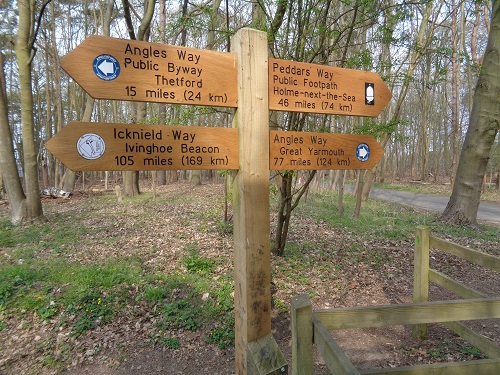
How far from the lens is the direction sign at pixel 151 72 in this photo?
5.25 feet

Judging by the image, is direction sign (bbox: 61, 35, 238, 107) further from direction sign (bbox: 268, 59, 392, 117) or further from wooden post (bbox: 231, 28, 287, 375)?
direction sign (bbox: 268, 59, 392, 117)

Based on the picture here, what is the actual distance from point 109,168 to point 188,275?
126 inches

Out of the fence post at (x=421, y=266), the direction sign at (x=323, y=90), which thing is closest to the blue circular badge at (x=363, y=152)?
the direction sign at (x=323, y=90)

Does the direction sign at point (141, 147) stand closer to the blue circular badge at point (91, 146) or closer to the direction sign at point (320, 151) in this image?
the blue circular badge at point (91, 146)

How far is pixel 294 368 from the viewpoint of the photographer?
157 cm

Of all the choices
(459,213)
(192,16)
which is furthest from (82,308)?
(459,213)

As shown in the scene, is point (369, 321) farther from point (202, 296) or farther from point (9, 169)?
point (9, 169)

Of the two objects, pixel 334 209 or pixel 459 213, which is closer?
pixel 459 213

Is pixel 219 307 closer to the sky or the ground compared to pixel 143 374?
closer to the sky

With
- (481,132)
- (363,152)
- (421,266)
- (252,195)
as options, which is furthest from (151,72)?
(481,132)

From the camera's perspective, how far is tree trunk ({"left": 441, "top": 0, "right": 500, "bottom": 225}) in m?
7.30

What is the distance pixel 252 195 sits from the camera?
1.88 m

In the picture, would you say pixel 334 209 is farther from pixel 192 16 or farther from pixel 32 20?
pixel 32 20

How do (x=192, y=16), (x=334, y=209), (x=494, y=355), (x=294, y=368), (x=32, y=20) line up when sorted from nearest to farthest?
(x=294, y=368) → (x=494, y=355) → (x=192, y=16) → (x=32, y=20) → (x=334, y=209)
